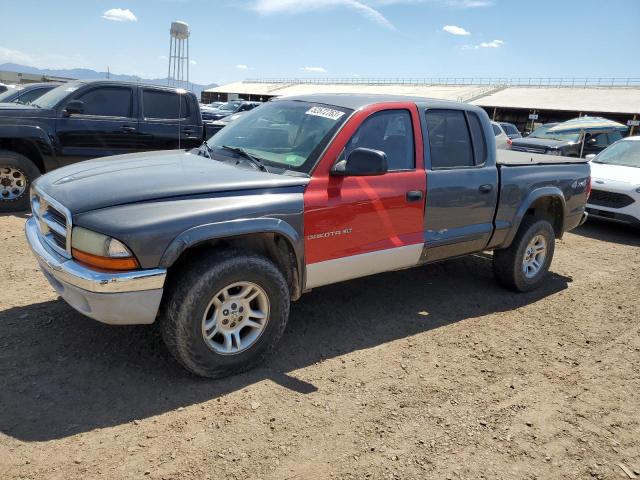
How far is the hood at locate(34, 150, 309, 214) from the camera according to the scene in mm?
3100

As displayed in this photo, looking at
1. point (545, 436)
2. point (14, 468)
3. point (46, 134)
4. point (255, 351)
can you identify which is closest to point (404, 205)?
point (255, 351)

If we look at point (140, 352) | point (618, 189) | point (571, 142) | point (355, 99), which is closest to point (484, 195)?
point (355, 99)

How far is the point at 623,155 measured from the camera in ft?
32.3

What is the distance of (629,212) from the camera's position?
27.7ft

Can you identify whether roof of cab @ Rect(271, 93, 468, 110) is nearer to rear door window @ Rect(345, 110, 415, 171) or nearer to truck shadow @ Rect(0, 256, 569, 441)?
rear door window @ Rect(345, 110, 415, 171)

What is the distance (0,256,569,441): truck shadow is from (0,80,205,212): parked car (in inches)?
146

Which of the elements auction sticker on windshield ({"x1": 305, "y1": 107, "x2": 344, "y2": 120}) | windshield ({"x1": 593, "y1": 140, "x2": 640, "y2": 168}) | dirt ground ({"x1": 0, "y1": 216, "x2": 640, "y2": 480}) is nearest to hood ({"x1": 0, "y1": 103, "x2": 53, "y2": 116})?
dirt ground ({"x1": 0, "y1": 216, "x2": 640, "y2": 480})

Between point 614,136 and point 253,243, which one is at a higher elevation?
point 614,136

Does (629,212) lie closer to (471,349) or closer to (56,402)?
(471,349)

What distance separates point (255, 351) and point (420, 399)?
112cm

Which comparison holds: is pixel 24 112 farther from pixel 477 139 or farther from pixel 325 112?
pixel 477 139

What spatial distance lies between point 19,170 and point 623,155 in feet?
33.5

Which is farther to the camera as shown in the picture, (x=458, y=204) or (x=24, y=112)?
(x=24, y=112)

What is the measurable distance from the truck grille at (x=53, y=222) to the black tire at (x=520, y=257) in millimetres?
4025
